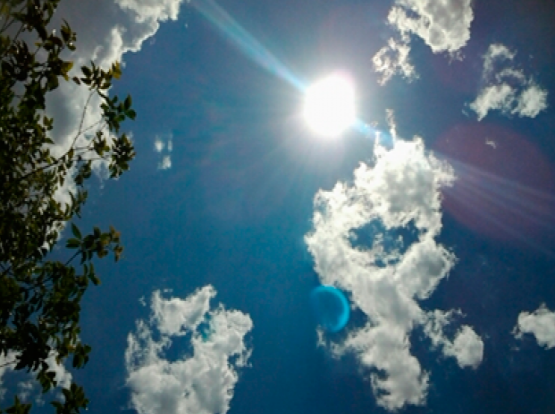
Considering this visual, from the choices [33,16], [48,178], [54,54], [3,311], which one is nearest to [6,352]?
[3,311]

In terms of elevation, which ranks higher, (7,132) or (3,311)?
(7,132)

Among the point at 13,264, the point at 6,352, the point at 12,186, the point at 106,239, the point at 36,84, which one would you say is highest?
the point at 36,84

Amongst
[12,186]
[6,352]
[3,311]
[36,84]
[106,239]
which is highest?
[36,84]

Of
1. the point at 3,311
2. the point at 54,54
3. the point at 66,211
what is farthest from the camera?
the point at 66,211

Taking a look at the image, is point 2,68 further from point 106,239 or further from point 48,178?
point 106,239

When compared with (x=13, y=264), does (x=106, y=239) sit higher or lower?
higher

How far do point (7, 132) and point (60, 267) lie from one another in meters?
3.17

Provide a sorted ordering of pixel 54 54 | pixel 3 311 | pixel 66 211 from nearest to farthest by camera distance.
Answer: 1. pixel 3 311
2. pixel 54 54
3. pixel 66 211

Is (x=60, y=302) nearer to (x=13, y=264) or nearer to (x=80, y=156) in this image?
(x=13, y=264)

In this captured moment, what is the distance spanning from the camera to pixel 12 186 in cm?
782

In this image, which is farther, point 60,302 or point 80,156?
point 80,156

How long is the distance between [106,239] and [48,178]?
3.04 m

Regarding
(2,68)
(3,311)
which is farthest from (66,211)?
(2,68)

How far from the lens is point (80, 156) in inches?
367
